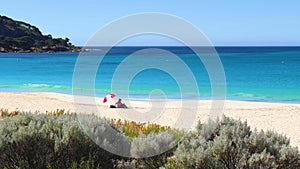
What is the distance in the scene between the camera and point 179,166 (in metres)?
4.81

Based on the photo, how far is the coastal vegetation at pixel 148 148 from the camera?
483cm

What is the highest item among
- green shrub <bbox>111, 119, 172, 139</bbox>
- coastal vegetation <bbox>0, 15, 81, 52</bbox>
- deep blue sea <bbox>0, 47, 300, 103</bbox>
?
coastal vegetation <bbox>0, 15, 81, 52</bbox>

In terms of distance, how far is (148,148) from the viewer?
536 centimetres

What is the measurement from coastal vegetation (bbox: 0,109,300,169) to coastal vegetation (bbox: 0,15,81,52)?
132 meters

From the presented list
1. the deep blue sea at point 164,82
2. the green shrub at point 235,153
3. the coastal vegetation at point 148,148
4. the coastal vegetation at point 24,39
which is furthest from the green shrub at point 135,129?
the coastal vegetation at point 24,39

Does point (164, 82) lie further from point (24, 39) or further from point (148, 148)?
point (24, 39)

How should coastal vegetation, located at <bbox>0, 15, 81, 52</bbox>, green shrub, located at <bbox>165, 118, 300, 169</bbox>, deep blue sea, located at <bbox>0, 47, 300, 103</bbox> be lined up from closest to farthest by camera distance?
green shrub, located at <bbox>165, 118, 300, 169</bbox>
deep blue sea, located at <bbox>0, 47, 300, 103</bbox>
coastal vegetation, located at <bbox>0, 15, 81, 52</bbox>

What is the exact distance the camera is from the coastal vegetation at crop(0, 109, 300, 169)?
4828mm

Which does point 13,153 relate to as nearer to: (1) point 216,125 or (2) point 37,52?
(1) point 216,125

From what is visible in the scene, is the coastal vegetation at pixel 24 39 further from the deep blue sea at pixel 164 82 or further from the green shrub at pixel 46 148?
the green shrub at pixel 46 148

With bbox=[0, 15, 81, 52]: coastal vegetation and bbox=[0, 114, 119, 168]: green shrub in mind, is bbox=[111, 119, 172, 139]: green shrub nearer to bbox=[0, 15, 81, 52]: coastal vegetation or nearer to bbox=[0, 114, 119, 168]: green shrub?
bbox=[0, 114, 119, 168]: green shrub

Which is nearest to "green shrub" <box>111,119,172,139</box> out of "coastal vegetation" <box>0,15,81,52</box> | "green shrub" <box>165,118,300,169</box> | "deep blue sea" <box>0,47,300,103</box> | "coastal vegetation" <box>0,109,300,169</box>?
"coastal vegetation" <box>0,109,300,169</box>

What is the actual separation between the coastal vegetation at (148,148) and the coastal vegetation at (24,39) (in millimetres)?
132404

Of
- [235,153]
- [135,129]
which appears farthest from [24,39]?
[235,153]
